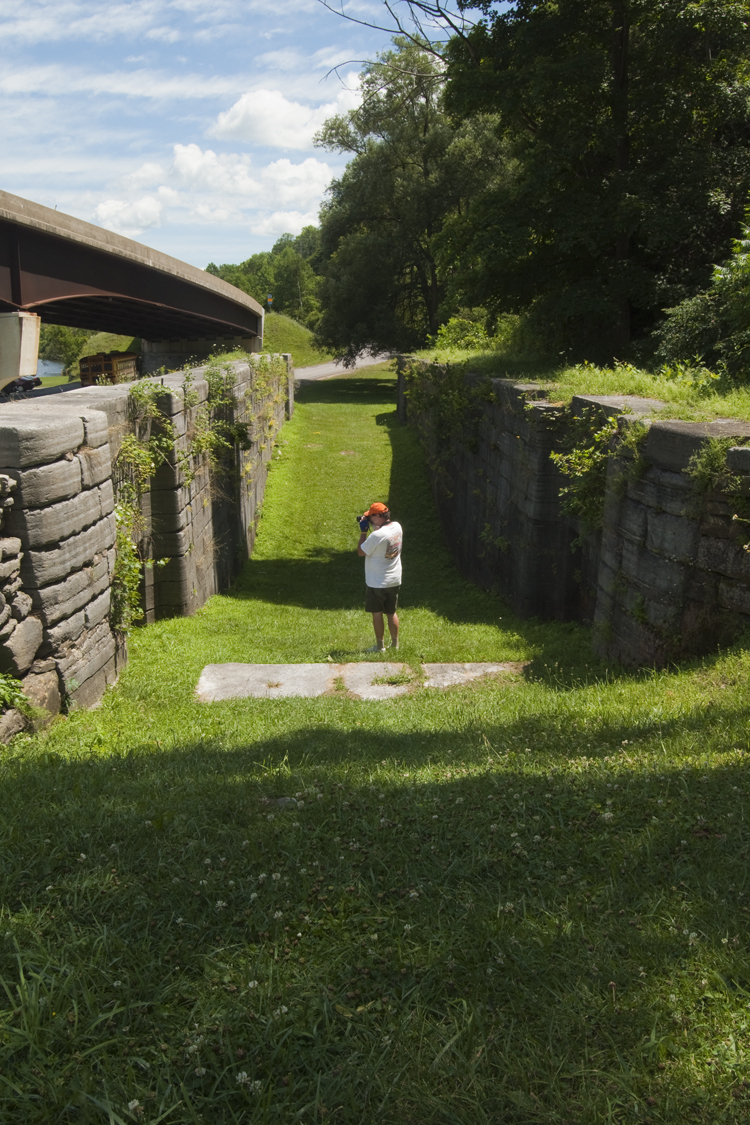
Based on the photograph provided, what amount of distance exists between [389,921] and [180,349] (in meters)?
34.0

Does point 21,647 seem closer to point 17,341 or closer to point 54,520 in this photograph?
point 54,520

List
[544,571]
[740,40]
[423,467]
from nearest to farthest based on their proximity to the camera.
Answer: [544,571] → [740,40] → [423,467]

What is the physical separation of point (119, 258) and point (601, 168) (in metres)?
9.92

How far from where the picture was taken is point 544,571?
9.27 m

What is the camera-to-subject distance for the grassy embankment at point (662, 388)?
261 inches

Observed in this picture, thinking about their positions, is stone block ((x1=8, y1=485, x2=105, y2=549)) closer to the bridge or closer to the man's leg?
the man's leg

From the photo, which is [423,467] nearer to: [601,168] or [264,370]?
[264,370]

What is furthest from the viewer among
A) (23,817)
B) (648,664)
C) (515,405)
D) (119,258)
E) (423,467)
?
(423,467)

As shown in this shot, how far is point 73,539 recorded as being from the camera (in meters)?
5.46

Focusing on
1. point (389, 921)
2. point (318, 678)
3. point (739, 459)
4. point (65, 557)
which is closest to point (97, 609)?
point (65, 557)

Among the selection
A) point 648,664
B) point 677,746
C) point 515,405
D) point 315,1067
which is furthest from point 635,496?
point 315,1067

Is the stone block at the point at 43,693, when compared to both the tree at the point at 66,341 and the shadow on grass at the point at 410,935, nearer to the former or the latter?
the shadow on grass at the point at 410,935

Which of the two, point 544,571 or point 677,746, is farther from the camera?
point 544,571

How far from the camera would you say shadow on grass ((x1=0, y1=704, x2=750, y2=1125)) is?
2.01m
